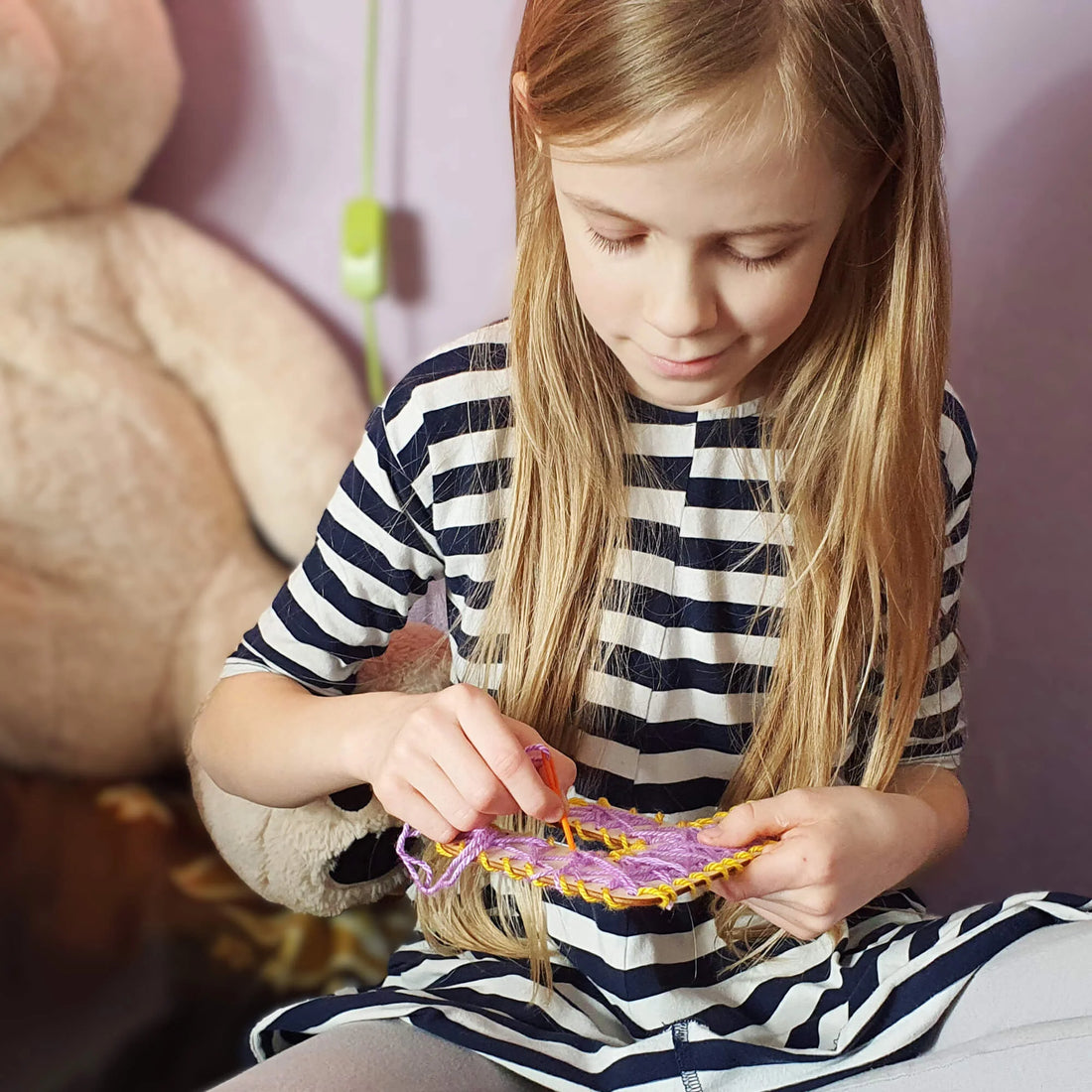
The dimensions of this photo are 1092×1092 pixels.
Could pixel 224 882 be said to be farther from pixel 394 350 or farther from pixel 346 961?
pixel 394 350

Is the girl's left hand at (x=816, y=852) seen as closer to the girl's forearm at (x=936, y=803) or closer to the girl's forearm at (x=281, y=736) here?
the girl's forearm at (x=936, y=803)

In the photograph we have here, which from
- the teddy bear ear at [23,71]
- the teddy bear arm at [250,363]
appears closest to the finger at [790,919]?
the teddy bear arm at [250,363]

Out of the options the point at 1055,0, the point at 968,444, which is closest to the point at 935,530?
the point at 968,444

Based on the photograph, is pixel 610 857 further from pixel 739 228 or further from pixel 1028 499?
pixel 1028 499

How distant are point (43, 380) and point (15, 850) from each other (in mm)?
303

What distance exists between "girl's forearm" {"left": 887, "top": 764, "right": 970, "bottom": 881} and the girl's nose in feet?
0.92

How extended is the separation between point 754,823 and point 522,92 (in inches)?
13.6

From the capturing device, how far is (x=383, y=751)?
0.61 m

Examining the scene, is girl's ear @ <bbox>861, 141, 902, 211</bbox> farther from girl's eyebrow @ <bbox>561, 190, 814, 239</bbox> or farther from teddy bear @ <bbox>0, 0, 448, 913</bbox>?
teddy bear @ <bbox>0, 0, 448, 913</bbox>

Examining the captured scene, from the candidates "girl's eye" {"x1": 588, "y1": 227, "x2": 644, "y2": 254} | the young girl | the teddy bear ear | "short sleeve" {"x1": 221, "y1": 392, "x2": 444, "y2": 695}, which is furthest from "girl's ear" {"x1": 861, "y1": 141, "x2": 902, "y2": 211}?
the teddy bear ear

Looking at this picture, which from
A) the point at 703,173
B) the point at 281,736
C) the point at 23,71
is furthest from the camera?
the point at 23,71

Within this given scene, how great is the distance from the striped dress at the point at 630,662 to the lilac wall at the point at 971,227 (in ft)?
0.68

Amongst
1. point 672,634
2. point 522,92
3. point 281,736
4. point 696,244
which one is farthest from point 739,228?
point 281,736

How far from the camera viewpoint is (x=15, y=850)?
0.82 m
